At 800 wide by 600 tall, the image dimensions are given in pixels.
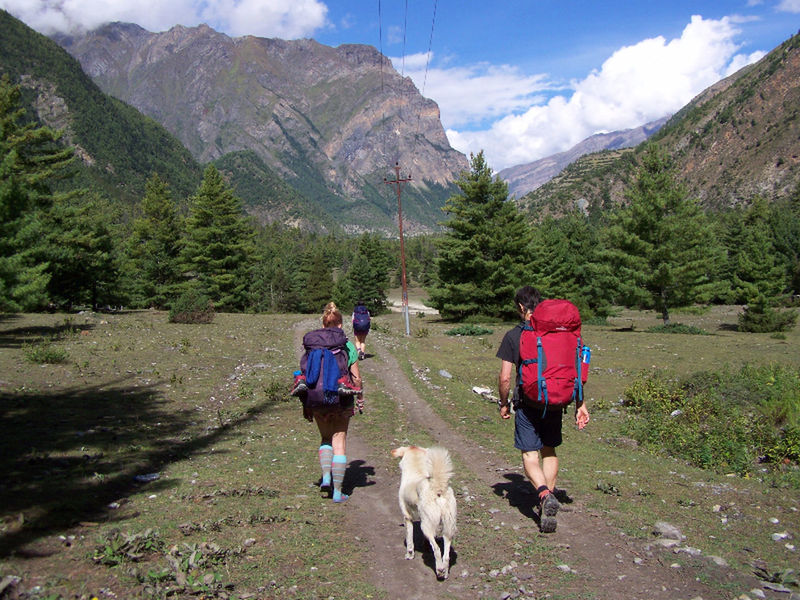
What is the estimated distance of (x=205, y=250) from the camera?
4556 centimetres

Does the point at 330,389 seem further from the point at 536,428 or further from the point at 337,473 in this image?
the point at 536,428

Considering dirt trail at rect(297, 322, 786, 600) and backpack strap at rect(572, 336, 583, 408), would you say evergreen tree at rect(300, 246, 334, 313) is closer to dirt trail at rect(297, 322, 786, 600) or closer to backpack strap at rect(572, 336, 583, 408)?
dirt trail at rect(297, 322, 786, 600)

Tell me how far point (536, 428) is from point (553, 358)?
33.6 inches

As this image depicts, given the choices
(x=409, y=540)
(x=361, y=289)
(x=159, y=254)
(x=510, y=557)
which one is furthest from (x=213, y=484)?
(x=361, y=289)

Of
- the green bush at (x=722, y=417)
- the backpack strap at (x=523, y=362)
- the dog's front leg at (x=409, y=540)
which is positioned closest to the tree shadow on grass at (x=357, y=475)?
the dog's front leg at (x=409, y=540)

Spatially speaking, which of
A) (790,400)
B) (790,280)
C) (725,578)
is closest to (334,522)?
(725,578)

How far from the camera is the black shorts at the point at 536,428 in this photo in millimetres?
5422

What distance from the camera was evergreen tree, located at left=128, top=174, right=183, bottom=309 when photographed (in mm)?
47031

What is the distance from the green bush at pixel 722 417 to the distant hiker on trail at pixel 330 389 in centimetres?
618

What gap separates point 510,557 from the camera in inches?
189

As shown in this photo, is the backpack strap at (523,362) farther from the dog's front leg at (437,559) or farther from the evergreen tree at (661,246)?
the evergreen tree at (661,246)

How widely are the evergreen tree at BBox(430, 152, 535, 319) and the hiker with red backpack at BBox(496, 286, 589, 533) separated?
108 feet

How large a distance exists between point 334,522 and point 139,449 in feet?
13.1

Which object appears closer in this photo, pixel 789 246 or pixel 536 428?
pixel 536 428
